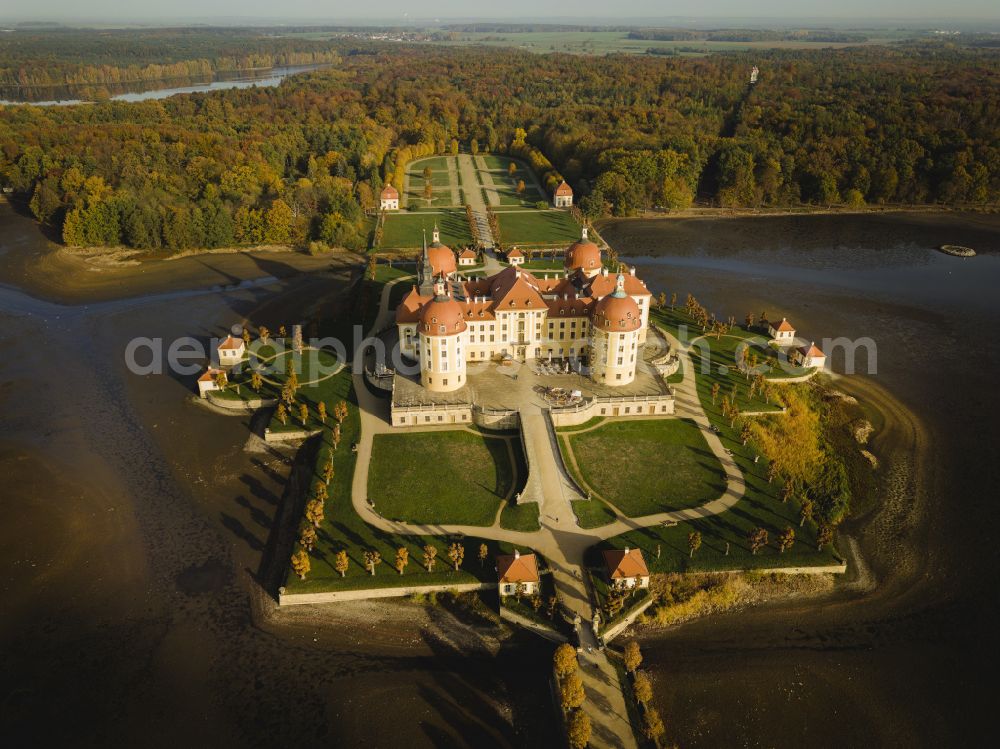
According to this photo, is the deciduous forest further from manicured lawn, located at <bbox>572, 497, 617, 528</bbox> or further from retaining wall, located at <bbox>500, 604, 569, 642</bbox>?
retaining wall, located at <bbox>500, 604, 569, 642</bbox>

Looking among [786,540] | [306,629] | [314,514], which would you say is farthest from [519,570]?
[786,540]

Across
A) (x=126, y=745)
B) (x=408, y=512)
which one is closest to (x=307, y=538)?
(x=408, y=512)

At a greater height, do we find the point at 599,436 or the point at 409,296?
the point at 409,296

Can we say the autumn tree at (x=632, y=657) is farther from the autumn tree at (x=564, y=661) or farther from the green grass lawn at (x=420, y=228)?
the green grass lawn at (x=420, y=228)

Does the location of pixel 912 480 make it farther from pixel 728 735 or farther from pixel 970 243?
pixel 970 243

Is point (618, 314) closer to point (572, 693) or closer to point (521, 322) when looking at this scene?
point (521, 322)

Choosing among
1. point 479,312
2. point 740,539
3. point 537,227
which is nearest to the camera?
point 740,539

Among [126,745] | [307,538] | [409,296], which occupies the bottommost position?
[126,745]
